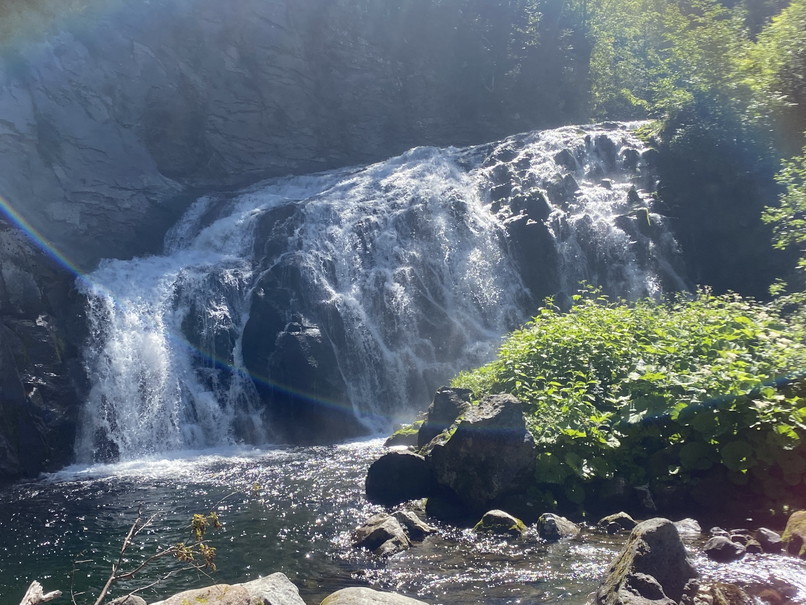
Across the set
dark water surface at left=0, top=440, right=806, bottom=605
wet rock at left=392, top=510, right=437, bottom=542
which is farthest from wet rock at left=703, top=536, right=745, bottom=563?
wet rock at left=392, top=510, right=437, bottom=542

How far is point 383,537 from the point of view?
9672 mm

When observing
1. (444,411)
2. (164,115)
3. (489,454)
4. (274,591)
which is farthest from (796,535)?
(164,115)

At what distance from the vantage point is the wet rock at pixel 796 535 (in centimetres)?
721

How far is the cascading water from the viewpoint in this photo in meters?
21.8

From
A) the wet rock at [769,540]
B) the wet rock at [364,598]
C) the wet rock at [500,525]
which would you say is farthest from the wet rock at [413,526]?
the wet rock at [769,540]

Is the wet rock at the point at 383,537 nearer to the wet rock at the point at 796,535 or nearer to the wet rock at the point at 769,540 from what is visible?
the wet rock at the point at 769,540

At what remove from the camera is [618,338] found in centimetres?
1189

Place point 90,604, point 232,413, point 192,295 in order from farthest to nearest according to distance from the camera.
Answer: point 192,295, point 232,413, point 90,604

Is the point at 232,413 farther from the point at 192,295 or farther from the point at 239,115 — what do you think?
the point at 239,115

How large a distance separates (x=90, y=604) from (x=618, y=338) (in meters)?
9.10

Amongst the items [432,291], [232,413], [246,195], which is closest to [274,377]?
[232,413]

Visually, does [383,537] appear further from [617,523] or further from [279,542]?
[617,523]

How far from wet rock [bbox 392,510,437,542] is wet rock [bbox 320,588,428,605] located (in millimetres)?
3077

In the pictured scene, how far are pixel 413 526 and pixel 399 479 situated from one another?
2027 millimetres
